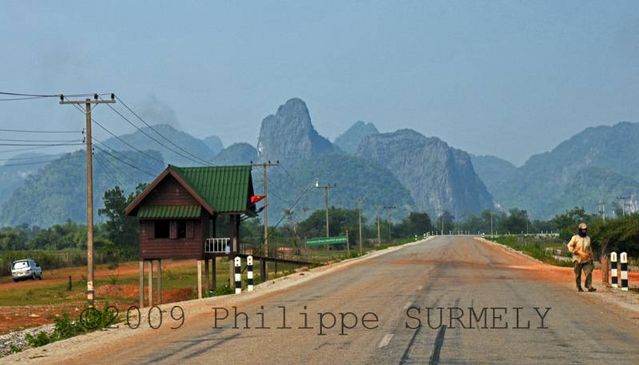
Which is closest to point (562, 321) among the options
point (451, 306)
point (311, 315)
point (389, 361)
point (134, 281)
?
point (451, 306)

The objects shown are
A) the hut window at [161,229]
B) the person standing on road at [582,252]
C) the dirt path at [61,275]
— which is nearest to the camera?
the person standing on road at [582,252]

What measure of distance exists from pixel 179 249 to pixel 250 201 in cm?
474

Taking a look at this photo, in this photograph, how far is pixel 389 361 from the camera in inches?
487

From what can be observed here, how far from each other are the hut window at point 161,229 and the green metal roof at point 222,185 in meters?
2.45

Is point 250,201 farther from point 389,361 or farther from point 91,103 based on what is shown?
point 389,361

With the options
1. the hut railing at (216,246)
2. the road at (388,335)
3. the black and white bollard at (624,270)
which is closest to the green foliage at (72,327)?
the road at (388,335)

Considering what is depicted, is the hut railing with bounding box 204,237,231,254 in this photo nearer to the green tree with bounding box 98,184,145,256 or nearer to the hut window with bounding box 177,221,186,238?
the hut window with bounding box 177,221,186,238

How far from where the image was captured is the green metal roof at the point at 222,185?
4728 cm

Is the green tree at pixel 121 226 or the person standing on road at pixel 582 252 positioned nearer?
the person standing on road at pixel 582 252

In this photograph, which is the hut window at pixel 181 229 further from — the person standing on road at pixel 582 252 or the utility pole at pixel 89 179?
the person standing on road at pixel 582 252

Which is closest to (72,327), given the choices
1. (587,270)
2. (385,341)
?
(385,341)

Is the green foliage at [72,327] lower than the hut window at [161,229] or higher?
lower

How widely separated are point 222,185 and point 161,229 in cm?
386

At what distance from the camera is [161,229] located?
155 feet
